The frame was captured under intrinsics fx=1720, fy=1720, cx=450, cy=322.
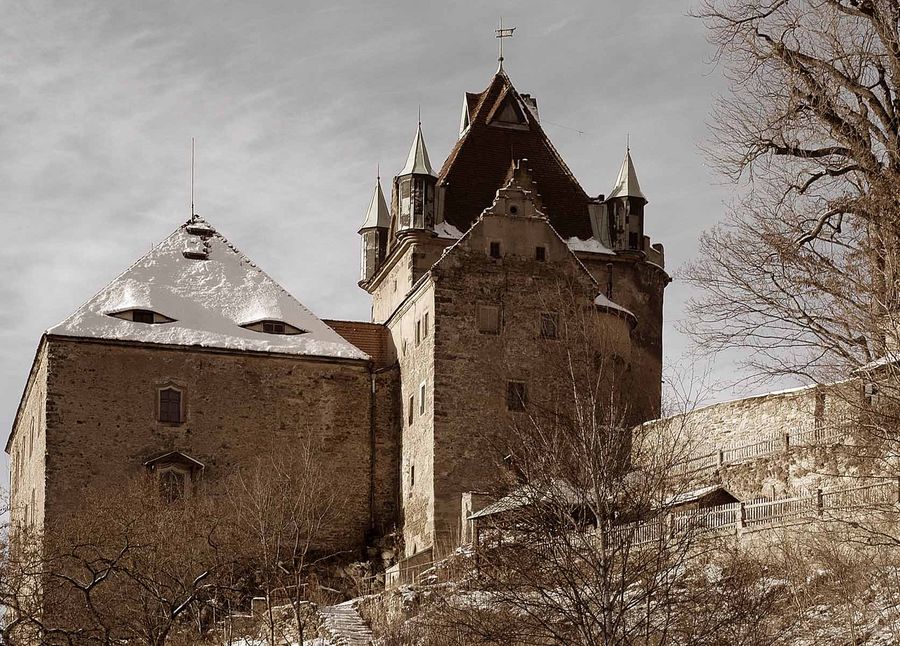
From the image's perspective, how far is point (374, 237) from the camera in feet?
196

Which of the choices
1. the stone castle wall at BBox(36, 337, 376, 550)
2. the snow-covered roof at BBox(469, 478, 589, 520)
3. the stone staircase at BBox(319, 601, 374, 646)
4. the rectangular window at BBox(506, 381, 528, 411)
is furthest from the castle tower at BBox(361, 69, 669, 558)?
the snow-covered roof at BBox(469, 478, 589, 520)

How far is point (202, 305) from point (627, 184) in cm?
1607

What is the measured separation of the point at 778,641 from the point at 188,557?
17342 millimetres

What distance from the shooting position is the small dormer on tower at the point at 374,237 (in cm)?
5931

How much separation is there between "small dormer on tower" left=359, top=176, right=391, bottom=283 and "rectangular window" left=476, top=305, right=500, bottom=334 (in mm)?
11736

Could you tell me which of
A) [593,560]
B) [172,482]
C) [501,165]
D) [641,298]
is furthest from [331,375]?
[593,560]

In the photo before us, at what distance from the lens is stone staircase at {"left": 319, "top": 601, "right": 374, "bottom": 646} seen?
120 feet

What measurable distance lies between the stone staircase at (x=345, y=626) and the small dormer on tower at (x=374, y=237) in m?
19.3

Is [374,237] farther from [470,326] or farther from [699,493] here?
[699,493]

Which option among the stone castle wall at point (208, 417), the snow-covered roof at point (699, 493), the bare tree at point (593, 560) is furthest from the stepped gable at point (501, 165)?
the bare tree at point (593, 560)

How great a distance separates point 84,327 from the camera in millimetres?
48375

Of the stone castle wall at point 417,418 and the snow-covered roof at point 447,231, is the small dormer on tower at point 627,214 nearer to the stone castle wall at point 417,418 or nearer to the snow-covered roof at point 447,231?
the snow-covered roof at point 447,231

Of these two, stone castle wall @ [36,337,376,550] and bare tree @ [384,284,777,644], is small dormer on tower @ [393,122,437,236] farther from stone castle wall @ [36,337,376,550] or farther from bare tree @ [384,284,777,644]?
bare tree @ [384,284,777,644]

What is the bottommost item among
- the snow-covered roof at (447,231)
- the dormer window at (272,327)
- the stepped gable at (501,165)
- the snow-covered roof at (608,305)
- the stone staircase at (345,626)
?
the stone staircase at (345,626)
